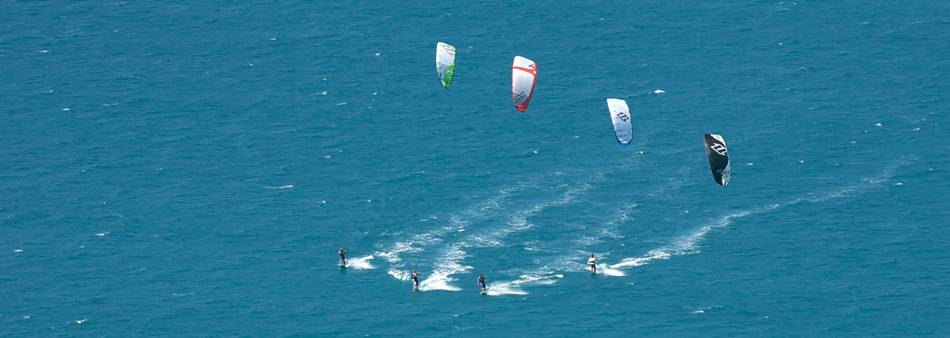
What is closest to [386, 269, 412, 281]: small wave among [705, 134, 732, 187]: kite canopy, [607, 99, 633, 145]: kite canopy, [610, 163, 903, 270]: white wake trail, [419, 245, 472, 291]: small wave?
[419, 245, 472, 291]: small wave

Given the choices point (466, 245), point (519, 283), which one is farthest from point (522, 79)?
point (519, 283)

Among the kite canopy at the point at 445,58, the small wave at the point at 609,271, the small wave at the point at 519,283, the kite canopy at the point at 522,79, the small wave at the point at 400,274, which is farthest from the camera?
the kite canopy at the point at 445,58

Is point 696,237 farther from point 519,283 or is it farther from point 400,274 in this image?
point 400,274

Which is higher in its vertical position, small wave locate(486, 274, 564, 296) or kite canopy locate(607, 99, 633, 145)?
kite canopy locate(607, 99, 633, 145)

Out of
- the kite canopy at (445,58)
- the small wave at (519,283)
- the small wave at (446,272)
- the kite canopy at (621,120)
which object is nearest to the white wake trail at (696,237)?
the small wave at (519,283)

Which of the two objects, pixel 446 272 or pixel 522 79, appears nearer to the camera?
pixel 446 272

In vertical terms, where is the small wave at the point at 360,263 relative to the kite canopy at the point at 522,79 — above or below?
below

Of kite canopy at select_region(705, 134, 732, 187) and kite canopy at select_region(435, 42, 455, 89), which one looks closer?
kite canopy at select_region(705, 134, 732, 187)

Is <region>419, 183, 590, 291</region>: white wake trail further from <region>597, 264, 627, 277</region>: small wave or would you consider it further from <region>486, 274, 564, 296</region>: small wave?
<region>597, 264, 627, 277</region>: small wave

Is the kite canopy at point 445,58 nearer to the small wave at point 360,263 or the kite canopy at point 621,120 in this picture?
the small wave at point 360,263

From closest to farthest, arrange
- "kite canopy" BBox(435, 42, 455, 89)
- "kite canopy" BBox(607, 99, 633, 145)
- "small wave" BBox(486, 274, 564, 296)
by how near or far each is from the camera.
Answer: "small wave" BBox(486, 274, 564, 296), "kite canopy" BBox(607, 99, 633, 145), "kite canopy" BBox(435, 42, 455, 89)

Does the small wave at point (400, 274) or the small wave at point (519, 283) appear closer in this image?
the small wave at point (519, 283)
